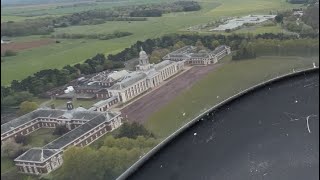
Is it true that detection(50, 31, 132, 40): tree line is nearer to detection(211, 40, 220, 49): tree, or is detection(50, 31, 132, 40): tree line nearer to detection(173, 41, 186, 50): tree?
detection(173, 41, 186, 50): tree

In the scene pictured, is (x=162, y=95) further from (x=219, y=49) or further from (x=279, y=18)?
(x=279, y=18)

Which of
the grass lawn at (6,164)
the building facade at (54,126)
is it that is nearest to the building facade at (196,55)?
the building facade at (54,126)

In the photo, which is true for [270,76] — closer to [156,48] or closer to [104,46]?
[156,48]

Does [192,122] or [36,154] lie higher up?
[192,122]

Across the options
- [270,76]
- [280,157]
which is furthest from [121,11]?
[280,157]

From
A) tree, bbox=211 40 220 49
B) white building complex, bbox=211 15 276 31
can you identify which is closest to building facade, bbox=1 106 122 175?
tree, bbox=211 40 220 49

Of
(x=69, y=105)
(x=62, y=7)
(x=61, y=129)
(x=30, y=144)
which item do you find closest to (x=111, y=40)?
(x=62, y=7)
